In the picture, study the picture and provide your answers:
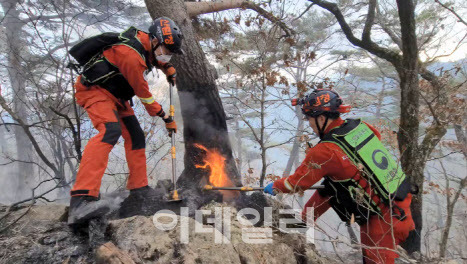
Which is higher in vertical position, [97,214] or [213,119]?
[213,119]

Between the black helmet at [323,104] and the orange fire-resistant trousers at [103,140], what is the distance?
7.77 feet

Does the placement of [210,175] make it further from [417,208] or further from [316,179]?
[417,208]

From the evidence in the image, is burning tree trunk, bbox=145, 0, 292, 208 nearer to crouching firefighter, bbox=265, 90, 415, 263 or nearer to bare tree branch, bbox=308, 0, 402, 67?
crouching firefighter, bbox=265, 90, 415, 263

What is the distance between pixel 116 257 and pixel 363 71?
66.2 ft

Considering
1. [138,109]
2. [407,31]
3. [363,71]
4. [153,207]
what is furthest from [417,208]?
[363,71]

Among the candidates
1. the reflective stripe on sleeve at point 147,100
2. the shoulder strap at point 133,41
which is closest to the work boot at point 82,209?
the reflective stripe on sleeve at point 147,100

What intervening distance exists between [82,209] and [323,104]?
2999 millimetres

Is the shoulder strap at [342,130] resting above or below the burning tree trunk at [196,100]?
Answer: below

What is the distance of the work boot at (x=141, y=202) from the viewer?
324 centimetres

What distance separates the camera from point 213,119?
4.48 meters

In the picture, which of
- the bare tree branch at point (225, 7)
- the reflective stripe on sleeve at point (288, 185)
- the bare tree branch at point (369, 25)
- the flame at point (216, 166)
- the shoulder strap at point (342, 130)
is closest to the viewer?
the shoulder strap at point (342, 130)

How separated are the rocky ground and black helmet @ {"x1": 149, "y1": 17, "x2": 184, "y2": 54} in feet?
7.06

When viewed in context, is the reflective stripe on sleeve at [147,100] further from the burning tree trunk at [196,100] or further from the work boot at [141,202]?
the work boot at [141,202]

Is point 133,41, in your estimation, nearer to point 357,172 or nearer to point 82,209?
point 82,209
